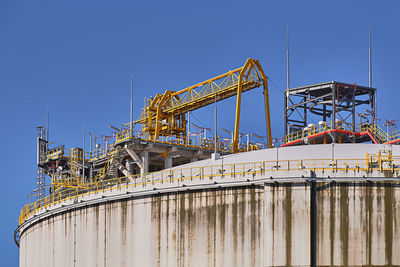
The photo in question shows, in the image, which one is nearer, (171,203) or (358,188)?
(358,188)

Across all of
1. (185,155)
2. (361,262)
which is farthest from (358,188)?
(185,155)

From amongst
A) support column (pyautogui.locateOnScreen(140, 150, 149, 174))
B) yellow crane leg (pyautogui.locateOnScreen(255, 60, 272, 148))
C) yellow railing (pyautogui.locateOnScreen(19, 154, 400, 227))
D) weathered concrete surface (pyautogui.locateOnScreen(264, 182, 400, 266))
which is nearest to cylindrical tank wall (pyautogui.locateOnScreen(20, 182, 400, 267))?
weathered concrete surface (pyautogui.locateOnScreen(264, 182, 400, 266))

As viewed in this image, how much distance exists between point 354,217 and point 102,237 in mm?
20860

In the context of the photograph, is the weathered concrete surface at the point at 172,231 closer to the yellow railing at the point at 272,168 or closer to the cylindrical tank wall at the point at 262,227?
the cylindrical tank wall at the point at 262,227

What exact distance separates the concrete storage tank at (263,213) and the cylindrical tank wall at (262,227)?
7 centimetres

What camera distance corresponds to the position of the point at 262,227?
156 ft

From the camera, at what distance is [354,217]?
4644 centimetres

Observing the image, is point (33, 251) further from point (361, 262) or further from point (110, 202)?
point (361, 262)

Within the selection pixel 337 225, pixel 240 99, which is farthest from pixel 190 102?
pixel 337 225

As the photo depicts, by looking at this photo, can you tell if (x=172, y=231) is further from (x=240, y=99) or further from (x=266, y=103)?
(x=266, y=103)

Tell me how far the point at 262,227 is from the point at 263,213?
961mm

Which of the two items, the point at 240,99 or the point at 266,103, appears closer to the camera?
the point at 240,99

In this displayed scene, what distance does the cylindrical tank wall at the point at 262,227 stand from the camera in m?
46.1

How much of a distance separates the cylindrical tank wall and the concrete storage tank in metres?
0.07
